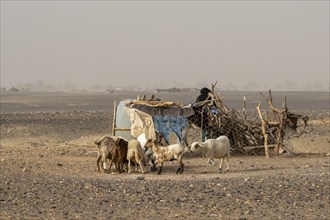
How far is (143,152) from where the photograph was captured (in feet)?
57.9

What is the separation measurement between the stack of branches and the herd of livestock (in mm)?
4282

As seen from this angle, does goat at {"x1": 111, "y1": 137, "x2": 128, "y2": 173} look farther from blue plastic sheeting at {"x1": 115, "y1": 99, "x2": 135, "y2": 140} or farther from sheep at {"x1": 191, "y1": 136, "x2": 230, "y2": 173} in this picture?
blue plastic sheeting at {"x1": 115, "y1": 99, "x2": 135, "y2": 140}

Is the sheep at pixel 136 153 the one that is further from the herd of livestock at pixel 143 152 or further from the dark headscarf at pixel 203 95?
the dark headscarf at pixel 203 95

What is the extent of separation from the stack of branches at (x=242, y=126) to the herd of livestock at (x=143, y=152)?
4.28m

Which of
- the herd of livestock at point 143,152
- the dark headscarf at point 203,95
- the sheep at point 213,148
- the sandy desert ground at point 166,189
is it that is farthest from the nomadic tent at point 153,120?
the sheep at point 213,148

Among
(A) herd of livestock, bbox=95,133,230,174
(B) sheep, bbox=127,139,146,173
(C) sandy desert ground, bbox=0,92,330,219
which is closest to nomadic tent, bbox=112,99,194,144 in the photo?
(C) sandy desert ground, bbox=0,92,330,219

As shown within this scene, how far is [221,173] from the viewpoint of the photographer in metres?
17.3

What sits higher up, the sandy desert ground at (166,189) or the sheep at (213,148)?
the sheep at (213,148)

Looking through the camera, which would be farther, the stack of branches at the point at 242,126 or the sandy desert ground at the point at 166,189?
the stack of branches at the point at 242,126

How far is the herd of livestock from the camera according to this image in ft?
56.8

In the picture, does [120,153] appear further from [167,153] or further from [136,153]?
[167,153]

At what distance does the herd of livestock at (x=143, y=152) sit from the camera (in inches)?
682

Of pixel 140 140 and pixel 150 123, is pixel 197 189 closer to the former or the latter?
pixel 140 140

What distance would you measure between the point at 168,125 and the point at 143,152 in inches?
146
